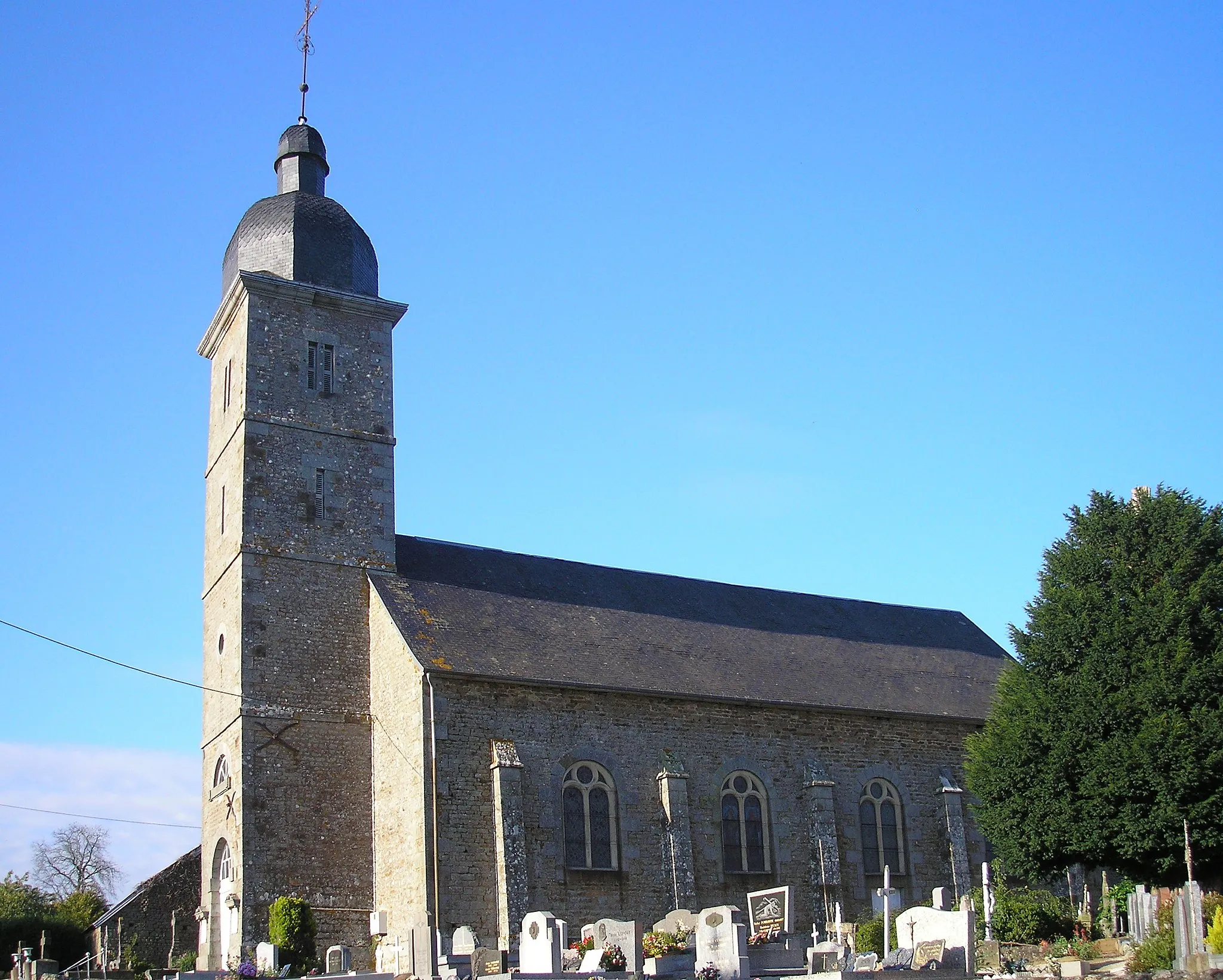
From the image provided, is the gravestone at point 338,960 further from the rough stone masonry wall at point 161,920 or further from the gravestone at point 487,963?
the rough stone masonry wall at point 161,920

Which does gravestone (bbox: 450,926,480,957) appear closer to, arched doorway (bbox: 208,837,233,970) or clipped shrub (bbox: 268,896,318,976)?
clipped shrub (bbox: 268,896,318,976)

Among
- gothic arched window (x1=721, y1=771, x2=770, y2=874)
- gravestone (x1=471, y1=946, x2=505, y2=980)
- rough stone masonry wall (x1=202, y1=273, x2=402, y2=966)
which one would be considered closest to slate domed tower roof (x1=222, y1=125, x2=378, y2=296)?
rough stone masonry wall (x1=202, y1=273, x2=402, y2=966)

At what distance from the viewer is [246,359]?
2800 centimetres

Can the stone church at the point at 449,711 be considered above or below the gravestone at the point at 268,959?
above

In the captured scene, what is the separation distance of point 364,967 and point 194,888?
16.8 feet

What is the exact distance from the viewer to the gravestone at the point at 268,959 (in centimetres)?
2242

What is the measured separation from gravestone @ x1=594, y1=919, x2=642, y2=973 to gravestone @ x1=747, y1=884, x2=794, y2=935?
130 inches

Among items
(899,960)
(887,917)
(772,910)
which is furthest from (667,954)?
(899,960)

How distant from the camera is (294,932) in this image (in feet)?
77.1

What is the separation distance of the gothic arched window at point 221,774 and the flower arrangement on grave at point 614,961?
1008 centimetres

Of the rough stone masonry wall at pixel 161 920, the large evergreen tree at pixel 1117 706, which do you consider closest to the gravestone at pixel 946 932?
the large evergreen tree at pixel 1117 706

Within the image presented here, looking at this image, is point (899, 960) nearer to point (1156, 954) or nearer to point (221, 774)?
point (1156, 954)

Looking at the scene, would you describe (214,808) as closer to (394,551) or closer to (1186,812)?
(394,551)

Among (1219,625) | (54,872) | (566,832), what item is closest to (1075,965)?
(1219,625)
